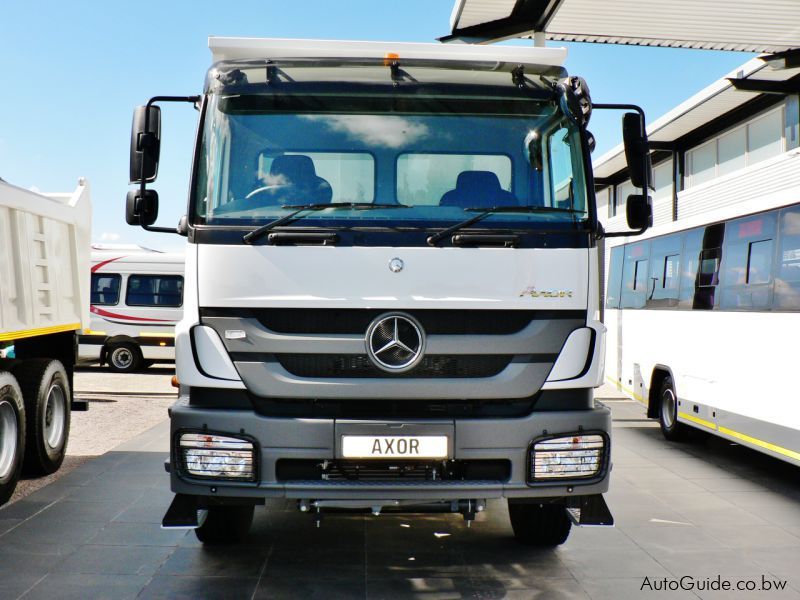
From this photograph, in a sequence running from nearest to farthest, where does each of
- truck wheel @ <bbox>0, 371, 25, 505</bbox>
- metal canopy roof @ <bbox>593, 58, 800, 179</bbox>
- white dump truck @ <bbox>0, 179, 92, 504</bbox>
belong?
truck wheel @ <bbox>0, 371, 25, 505</bbox> < white dump truck @ <bbox>0, 179, 92, 504</bbox> < metal canopy roof @ <bbox>593, 58, 800, 179</bbox>

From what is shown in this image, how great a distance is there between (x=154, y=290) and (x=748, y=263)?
13.9 metres

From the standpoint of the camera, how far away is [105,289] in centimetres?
1938

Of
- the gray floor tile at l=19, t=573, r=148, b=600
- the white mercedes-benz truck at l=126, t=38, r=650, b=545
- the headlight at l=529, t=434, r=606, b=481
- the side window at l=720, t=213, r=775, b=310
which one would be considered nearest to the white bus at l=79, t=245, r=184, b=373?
the side window at l=720, t=213, r=775, b=310

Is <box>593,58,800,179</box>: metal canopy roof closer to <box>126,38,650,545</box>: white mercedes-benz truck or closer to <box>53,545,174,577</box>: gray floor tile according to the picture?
<box>126,38,650,545</box>: white mercedes-benz truck

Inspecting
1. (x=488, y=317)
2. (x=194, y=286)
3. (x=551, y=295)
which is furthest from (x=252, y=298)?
(x=551, y=295)

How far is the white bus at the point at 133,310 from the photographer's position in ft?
62.7

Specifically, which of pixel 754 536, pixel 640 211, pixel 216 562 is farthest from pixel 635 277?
pixel 216 562

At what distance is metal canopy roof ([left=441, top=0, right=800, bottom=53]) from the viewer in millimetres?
13141

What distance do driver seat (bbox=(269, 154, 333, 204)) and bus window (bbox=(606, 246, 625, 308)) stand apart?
30.6 ft

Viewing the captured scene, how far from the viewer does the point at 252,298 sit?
430 cm

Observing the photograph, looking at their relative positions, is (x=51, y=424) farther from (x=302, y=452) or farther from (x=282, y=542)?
(x=302, y=452)

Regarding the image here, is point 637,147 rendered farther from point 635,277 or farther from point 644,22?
point 644,22

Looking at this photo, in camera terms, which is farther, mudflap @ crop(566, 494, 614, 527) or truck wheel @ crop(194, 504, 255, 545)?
truck wheel @ crop(194, 504, 255, 545)

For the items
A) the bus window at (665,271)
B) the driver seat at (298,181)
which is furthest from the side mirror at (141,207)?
the bus window at (665,271)
